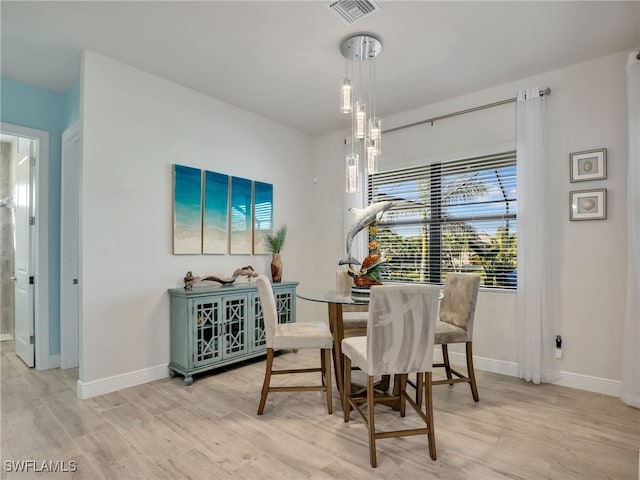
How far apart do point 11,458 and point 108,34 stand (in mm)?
2804

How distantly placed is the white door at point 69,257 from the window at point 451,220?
3165mm

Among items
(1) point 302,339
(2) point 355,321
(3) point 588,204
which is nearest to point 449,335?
(2) point 355,321

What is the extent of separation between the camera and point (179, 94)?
349 centimetres

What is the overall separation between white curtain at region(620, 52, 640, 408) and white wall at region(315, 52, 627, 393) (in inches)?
6.7

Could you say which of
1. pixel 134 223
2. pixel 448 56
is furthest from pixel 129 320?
pixel 448 56

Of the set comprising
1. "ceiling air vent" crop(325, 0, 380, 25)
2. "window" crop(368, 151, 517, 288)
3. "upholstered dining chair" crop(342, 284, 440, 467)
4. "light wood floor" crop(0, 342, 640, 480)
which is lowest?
"light wood floor" crop(0, 342, 640, 480)

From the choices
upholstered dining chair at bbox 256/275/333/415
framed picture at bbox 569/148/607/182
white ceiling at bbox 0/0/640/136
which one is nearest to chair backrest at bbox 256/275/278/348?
upholstered dining chair at bbox 256/275/333/415

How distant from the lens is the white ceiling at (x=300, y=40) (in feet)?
7.82

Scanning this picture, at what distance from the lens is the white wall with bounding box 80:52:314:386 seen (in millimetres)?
2895

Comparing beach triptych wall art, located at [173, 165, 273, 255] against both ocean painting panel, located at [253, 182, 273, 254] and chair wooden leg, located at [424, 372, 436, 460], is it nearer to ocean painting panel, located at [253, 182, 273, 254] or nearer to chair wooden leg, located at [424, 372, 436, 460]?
ocean painting panel, located at [253, 182, 273, 254]

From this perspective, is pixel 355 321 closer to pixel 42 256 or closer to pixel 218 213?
pixel 218 213

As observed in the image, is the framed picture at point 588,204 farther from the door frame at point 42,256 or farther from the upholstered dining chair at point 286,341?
the door frame at point 42,256

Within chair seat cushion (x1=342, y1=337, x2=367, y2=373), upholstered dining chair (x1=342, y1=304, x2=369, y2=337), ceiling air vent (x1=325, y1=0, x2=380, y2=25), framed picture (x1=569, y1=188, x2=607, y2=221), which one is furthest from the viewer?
upholstered dining chair (x1=342, y1=304, x2=369, y2=337)

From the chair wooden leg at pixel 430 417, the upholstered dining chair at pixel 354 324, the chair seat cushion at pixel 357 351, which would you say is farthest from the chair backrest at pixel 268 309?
the chair wooden leg at pixel 430 417
